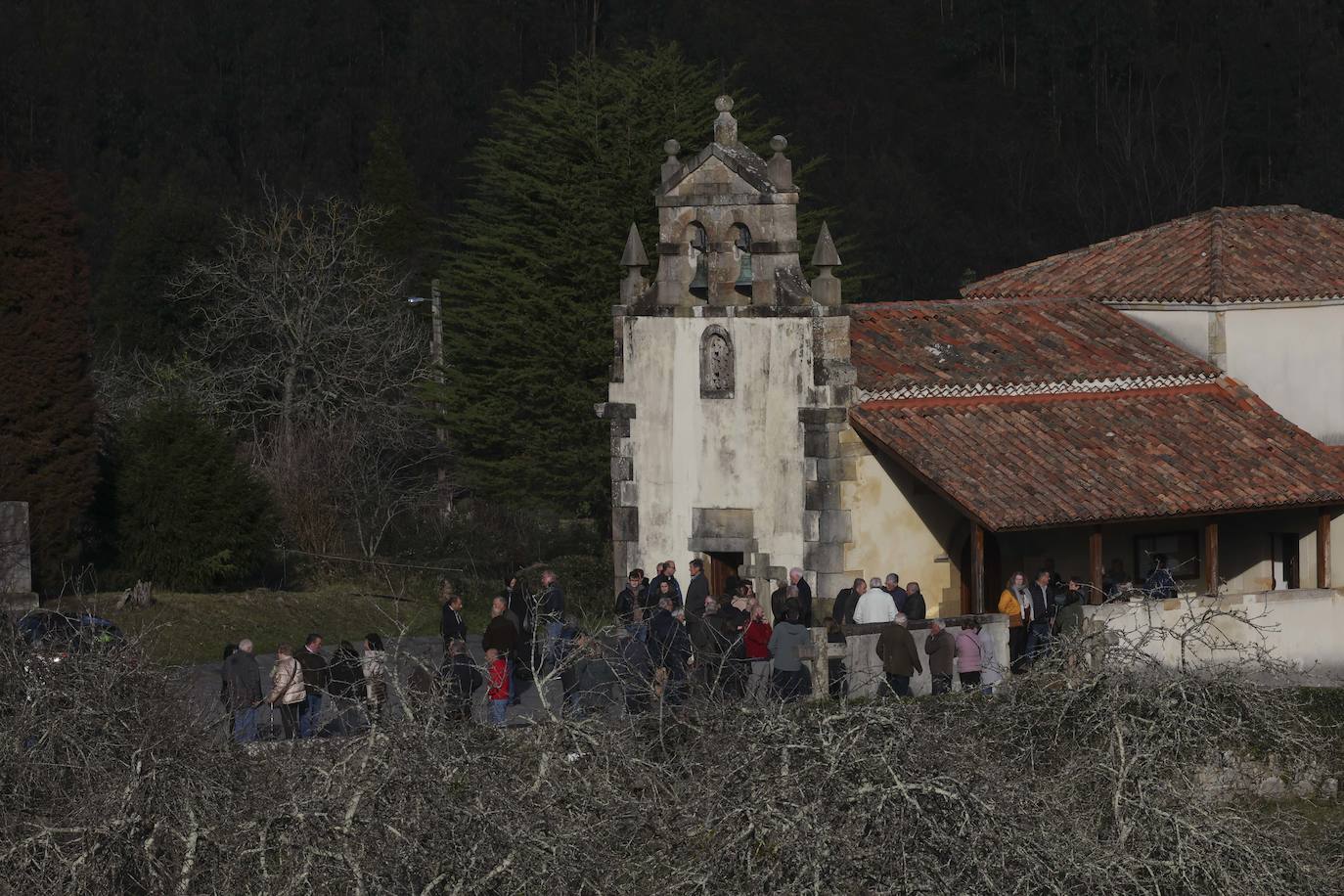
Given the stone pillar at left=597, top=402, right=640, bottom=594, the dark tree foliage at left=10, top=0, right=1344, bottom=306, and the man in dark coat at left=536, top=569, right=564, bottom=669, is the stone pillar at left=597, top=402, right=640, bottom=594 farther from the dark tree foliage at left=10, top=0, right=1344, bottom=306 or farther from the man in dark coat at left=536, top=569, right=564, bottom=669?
the dark tree foliage at left=10, top=0, right=1344, bottom=306

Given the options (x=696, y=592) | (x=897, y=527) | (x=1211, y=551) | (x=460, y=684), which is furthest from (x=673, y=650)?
(x=1211, y=551)

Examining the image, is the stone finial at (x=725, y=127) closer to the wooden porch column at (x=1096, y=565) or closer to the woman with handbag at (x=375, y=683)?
the wooden porch column at (x=1096, y=565)

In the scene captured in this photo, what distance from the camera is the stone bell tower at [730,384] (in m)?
29.9

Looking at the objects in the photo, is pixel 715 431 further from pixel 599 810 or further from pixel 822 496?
pixel 599 810

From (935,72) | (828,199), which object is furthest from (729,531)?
(935,72)

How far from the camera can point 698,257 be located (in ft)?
102

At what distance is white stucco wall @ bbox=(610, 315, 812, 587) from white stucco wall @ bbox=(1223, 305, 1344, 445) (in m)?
6.18

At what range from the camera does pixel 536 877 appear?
56.1ft

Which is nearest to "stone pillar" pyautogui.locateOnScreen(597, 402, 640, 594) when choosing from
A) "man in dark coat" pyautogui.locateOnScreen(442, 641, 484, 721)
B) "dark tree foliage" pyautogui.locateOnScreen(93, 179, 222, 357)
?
"man in dark coat" pyautogui.locateOnScreen(442, 641, 484, 721)

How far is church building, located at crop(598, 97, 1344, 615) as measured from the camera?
29766 millimetres

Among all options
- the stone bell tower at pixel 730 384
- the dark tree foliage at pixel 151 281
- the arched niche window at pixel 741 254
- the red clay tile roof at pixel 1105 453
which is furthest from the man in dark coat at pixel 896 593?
the dark tree foliage at pixel 151 281

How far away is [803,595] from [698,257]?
498 centimetres

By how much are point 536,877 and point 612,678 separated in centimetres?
825

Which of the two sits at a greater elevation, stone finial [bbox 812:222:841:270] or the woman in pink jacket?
stone finial [bbox 812:222:841:270]
